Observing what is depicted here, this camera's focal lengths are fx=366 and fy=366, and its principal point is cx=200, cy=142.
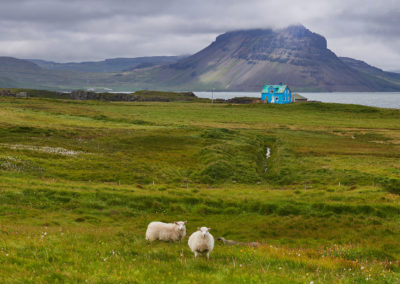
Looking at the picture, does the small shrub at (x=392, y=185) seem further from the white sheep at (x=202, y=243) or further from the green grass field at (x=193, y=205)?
the white sheep at (x=202, y=243)

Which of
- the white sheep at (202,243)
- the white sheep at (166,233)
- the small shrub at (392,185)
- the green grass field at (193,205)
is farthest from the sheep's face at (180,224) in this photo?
the small shrub at (392,185)

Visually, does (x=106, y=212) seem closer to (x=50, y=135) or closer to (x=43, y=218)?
(x=43, y=218)

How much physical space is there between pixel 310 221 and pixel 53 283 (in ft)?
71.1

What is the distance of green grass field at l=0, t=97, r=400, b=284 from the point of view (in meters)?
10.7

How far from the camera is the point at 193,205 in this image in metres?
31.3

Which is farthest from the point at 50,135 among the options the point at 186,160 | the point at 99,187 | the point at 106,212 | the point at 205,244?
the point at 205,244

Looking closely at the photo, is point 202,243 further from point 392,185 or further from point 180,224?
point 392,185

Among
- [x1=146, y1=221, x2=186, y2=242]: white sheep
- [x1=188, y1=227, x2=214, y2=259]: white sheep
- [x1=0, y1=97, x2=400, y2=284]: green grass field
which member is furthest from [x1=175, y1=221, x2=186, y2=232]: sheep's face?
[x1=188, y1=227, x2=214, y2=259]: white sheep

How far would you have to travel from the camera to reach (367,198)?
32.9 meters

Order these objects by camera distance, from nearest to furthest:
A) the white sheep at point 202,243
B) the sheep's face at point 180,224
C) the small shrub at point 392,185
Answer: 1. the white sheep at point 202,243
2. the sheep's face at point 180,224
3. the small shrub at point 392,185

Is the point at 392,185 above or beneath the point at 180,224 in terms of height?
beneath

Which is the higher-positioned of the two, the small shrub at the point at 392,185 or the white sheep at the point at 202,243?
the white sheep at the point at 202,243

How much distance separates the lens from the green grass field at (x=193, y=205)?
10656mm

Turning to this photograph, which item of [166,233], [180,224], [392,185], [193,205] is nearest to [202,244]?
[180,224]
